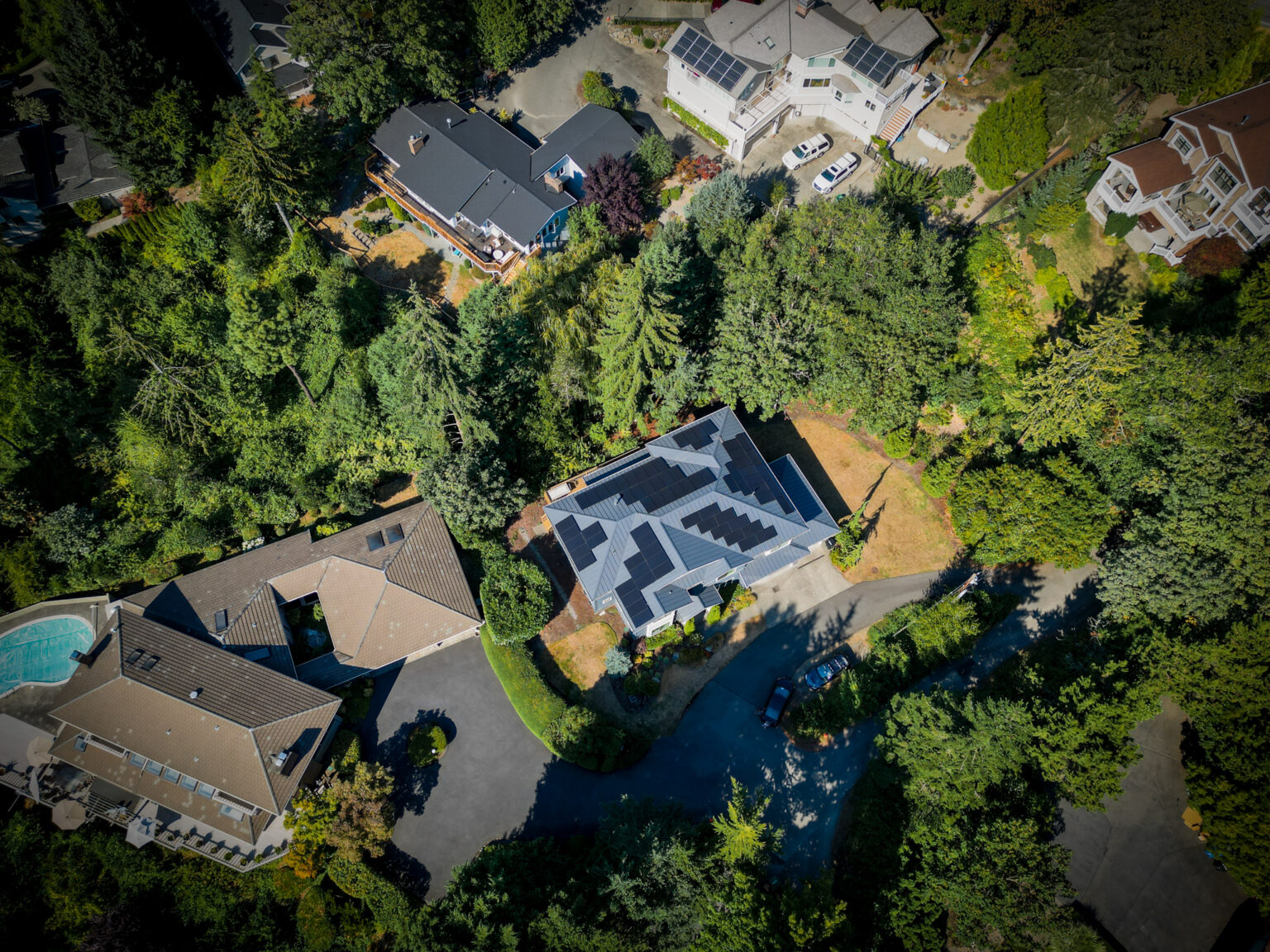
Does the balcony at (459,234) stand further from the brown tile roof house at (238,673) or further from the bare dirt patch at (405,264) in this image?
the brown tile roof house at (238,673)

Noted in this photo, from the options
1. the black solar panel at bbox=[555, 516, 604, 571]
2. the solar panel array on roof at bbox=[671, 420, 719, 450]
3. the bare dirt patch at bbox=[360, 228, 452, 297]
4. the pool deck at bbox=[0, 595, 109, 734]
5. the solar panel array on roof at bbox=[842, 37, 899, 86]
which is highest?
the solar panel array on roof at bbox=[842, 37, 899, 86]

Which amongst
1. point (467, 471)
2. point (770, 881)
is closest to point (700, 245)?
point (467, 471)

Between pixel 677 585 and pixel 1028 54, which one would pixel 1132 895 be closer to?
pixel 677 585

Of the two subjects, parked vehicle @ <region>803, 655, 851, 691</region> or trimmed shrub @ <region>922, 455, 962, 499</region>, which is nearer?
parked vehicle @ <region>803, 655, 851, 691</region>

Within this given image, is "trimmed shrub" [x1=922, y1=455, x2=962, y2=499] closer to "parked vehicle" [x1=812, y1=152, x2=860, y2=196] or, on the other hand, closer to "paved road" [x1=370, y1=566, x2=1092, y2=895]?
"paved road" [x1=370, y1=566, x2=1092, y2=895]

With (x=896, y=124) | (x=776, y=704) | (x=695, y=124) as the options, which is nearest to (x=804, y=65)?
(x=896, y=124)

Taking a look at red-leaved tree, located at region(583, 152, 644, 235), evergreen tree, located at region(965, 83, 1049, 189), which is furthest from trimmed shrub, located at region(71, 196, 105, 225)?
evergreen tree, located at region(965, 83, 1049, 189)

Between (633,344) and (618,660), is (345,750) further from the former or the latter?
(633,344)
